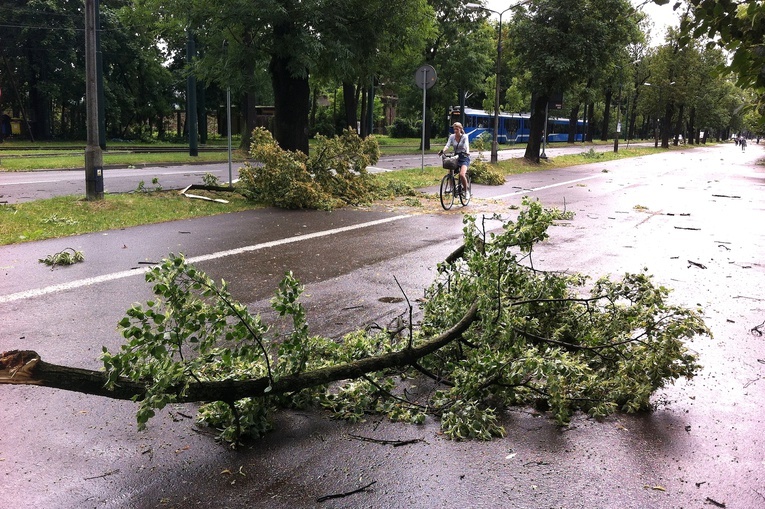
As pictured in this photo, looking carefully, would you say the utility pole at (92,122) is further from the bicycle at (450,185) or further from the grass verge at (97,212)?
the bicycle at (450,185)

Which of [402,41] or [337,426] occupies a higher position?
[402,41]

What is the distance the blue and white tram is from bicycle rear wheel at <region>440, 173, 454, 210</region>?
121 feet

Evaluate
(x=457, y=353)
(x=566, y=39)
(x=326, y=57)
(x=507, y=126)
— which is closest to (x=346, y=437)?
(x=457, y=353)

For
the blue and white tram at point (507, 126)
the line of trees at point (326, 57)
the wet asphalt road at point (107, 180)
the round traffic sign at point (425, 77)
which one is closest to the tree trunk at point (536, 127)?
the line of trees at point (326, 57)

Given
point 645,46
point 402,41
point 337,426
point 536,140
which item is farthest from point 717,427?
point 645,46

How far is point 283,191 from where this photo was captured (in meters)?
13.2

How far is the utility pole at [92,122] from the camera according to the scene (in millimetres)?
11727

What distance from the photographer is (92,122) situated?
38.8 ft

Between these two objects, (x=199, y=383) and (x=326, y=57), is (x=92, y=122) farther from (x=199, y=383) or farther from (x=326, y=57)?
(x=199, y=383)

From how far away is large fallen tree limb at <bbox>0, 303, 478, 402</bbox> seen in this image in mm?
3029

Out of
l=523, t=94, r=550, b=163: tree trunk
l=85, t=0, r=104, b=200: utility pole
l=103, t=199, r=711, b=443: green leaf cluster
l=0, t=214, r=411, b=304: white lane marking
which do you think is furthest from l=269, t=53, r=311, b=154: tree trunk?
l=523, t=94, r=550, b=163: tree trunk

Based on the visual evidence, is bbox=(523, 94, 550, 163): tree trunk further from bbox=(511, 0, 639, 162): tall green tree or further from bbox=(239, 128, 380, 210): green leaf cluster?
bbox=(239, 128, 380, 210): green leaf cluster

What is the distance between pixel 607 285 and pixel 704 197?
15.5 metres

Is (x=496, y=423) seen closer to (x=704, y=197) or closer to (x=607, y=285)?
(x=607, y=285)
